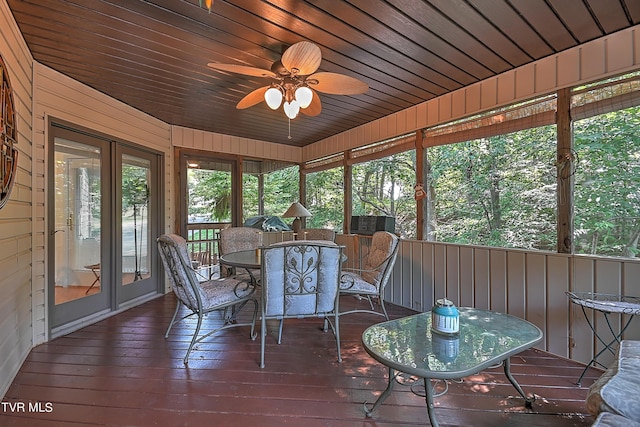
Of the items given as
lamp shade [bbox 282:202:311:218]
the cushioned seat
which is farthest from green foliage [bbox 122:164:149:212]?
the cushioned seat

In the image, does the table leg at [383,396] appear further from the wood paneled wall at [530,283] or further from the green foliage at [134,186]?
the green foliage at [134,186]

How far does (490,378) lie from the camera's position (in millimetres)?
2217

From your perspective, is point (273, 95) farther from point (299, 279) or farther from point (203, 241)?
point (203, 241)

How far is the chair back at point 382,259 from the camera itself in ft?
10.5

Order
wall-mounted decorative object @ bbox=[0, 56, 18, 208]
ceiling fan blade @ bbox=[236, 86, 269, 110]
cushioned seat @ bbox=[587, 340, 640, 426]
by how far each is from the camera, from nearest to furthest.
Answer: cushioned seat @ bbox=[587, 340, 640, 426], wall-mounted decorative object @ bbox=[0, 56, 18, 208], ceiling fan blade @ bbox=[236, 86, 269, 110]

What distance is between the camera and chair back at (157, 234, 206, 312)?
2471 mm

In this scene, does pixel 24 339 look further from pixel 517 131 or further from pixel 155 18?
pixel 517 131

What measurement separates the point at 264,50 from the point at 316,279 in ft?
6.03

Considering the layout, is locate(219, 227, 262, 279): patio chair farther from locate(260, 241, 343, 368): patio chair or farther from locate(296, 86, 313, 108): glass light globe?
locate(296, 86, 313, 108): glass light globe

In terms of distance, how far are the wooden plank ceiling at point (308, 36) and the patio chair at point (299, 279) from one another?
1541mm

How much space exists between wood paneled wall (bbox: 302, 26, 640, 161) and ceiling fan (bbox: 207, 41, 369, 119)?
1.36m

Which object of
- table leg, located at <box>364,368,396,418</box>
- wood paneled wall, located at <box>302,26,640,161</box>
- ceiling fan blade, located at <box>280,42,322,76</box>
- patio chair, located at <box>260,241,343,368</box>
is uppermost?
wood paneled wall, located at <box>302,26,640,161</box>

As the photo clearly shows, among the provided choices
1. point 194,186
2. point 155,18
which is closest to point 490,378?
point 155,18

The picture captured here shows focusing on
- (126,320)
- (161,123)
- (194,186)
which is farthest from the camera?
(194,186)
